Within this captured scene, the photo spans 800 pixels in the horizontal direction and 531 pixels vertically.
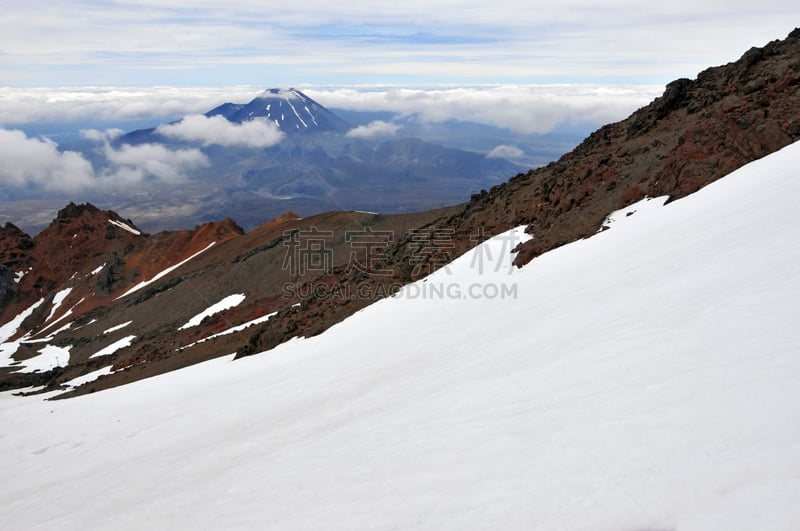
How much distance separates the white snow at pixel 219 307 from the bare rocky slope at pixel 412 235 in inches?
17.3

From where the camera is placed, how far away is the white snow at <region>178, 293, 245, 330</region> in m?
42.6

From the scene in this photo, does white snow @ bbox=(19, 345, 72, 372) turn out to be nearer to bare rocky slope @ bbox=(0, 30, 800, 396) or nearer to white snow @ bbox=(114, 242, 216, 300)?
bare rocky slope @ bbox=(0, 30, 800, 396)

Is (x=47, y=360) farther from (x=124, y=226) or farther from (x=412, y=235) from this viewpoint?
(x=124, y=226)

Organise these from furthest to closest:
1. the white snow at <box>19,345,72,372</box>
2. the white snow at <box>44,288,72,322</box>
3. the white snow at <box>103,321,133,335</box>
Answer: the white snow at <box>44,288,72,322</box>
the white snow at <box>103,321,133,335</box>
the white snow at <box>19,345,72,372</box>

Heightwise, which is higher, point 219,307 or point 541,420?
point 541,420

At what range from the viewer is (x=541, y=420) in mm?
5910

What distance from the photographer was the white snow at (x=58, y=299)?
267ft

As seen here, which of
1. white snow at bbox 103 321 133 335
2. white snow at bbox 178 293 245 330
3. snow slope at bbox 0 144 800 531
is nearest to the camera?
snow slope at bbox 0 144 800 531

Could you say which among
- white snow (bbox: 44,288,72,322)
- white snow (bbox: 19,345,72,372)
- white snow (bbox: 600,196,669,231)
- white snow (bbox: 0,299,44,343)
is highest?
white snow (bbox: 600,196,669,231)

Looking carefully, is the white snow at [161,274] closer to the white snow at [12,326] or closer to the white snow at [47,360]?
the white snow at [47,360]

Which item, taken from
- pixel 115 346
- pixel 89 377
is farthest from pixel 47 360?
pixel 89 377

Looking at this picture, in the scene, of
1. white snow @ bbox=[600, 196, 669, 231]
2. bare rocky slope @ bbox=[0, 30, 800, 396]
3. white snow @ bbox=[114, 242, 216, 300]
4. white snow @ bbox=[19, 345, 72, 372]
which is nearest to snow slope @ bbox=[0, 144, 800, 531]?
white snow @ bbox=[600, 196, 669, 231]

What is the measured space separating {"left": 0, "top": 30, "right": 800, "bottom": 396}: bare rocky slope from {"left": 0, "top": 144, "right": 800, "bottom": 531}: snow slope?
3033 mm

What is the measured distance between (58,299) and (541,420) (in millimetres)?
96375
